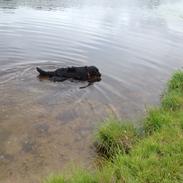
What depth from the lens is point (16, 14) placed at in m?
22.1

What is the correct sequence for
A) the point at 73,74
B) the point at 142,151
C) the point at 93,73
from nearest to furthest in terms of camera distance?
the point at 142,151, the point at 73,74, the point at 93,73

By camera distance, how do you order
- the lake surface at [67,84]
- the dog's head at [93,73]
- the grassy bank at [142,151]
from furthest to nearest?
the dog's head at [93,73], the lake surface at [67,84], the grassy bank at [142,151]

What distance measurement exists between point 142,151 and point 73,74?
5.45 m

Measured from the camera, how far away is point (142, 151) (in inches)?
219

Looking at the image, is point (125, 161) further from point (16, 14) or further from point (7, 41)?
point (16, 14)

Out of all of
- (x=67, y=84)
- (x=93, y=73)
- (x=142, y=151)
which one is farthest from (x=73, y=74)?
(x=142, y=151)

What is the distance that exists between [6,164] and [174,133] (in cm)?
320

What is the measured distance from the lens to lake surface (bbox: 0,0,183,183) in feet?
20.9

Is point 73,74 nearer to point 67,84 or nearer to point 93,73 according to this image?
point 67,84

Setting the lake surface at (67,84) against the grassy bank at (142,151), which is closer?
the grassy bank at (142,151)

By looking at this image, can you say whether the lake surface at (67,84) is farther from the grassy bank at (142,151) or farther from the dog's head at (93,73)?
the grassy bank at (142,151)

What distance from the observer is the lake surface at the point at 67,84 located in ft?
20.9

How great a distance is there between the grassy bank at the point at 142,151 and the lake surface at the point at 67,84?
0.53 m

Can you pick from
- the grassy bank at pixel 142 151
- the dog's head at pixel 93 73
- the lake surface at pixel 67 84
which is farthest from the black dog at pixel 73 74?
the grassy bank at pixel 142 151
